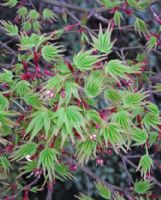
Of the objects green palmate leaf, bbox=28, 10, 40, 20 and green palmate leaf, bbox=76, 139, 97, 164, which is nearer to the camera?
green palmate leaf, bbox=76, 139, 97, 164

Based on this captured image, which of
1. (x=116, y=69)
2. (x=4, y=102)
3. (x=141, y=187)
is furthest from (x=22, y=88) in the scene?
(x=141, y=187)

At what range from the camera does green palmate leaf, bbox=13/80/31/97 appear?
116 centimetres

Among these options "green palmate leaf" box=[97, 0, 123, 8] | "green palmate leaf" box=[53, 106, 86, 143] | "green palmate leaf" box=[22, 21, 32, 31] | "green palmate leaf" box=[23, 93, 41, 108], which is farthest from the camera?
"green palmate leaf" box=[22, 21, 32, 31]

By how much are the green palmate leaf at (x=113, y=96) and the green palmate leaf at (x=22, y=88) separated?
0.23 metres

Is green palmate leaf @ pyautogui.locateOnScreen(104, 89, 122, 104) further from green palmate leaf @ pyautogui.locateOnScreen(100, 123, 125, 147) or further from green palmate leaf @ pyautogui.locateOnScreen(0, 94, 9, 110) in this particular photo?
green palmate leaf @ pyautogui.locateOnScreen(0, 94, 9, 110)

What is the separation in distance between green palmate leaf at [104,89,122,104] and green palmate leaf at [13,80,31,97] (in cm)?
23

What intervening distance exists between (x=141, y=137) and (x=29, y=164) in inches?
13.4

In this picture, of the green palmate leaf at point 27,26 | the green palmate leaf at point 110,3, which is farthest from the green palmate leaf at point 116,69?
the green palmate leaf at point 27,26

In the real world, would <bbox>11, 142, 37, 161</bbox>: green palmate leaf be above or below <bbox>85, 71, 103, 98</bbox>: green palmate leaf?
below

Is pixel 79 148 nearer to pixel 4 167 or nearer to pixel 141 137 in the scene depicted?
pixel 141 137

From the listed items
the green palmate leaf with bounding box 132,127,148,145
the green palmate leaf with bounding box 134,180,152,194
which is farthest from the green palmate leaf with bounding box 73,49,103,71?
the green palmate leaf with bounding box 134,180,152,194

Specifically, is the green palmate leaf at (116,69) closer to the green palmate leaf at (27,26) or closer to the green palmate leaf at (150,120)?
the green palmate leaf at (150,120)

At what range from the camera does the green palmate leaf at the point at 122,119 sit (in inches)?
40.5

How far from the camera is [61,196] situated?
2.73m
